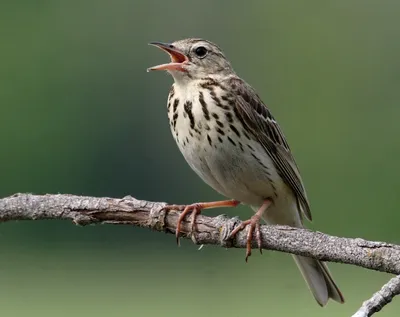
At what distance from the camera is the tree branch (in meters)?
7.34

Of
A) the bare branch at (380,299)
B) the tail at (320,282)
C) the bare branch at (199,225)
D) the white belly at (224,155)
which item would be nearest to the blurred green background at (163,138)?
the white belly at (224,155)

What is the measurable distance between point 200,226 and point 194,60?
2.20 m

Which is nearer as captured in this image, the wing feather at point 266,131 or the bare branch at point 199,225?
the bare branch at point 199,225

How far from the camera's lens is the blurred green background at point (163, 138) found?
24.9m

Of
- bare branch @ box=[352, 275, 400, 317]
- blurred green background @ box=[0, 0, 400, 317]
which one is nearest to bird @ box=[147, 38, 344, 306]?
bare branch @ box=[352, 275, 400, 317]

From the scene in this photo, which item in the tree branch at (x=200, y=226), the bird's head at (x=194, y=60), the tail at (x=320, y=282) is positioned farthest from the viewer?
the bird's head at (x=194, y=60)

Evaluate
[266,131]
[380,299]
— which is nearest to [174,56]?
[266,131]

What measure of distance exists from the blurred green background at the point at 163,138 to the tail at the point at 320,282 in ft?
27.6

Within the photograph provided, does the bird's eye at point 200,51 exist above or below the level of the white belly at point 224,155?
above

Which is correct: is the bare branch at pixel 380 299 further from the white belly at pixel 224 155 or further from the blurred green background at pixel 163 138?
the blurred green background at pixel 163 138

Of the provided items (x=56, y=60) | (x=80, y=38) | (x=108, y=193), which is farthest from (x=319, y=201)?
(x=80, y=38)

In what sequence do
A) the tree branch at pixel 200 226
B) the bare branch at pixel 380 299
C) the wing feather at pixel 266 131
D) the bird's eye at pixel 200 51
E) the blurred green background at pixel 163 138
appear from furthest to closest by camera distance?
the blurred green background at pixel 163 138 < the bird's eye at pixel 200 51 < the wing feather at pixel 266 131 < the tree branch at pixel 200 226 < the bare branch at pixel 380 299

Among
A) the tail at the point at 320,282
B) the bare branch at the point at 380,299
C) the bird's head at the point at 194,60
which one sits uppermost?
the bird's head at the point at 194,60

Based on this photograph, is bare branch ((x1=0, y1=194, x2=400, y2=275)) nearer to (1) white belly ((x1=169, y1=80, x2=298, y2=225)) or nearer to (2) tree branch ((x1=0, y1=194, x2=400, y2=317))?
(2) tree branch ((x1=0, y1=194, x2=400, y2=317))
